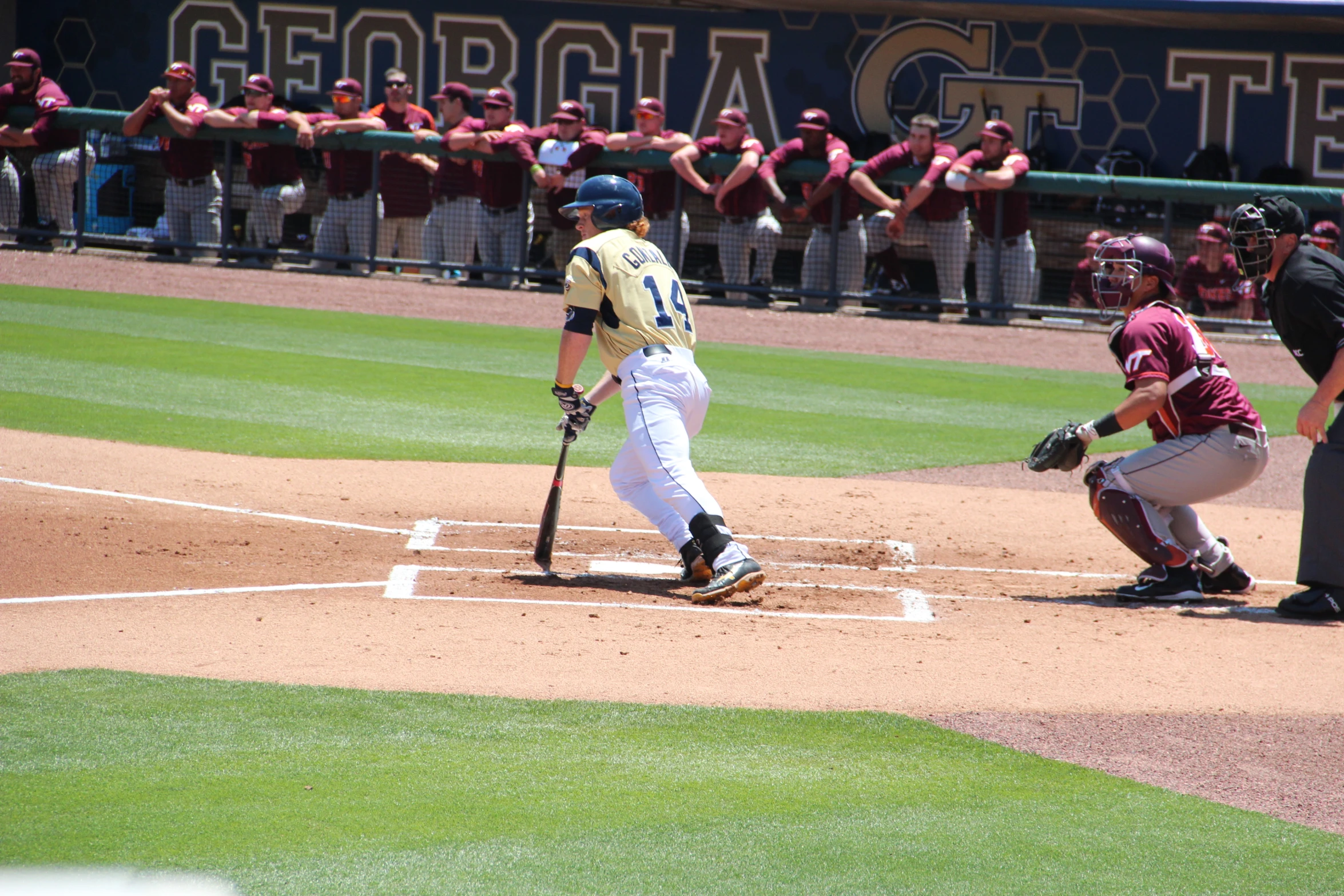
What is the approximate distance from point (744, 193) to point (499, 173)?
2795 mm

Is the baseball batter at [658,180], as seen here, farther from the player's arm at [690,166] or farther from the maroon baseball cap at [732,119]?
the maroon baseball cap at [732,119]

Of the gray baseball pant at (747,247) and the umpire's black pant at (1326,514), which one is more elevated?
the gray baseball pant at (747,247)

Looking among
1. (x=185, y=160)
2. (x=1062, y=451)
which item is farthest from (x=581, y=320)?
(x=185, y=160)

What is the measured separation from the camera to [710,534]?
5711mm

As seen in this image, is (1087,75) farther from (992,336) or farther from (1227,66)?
(992,336)

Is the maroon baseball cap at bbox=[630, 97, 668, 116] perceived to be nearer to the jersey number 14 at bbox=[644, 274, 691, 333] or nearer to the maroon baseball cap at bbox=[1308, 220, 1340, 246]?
the maroon baseball cap at bbox=[1308, 220, 1340, 246]

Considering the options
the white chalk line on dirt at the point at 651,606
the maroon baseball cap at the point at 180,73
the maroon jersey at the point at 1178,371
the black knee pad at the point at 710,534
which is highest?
the maroon baseball cap at the point at 180,73

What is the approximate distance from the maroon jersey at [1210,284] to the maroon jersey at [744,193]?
4.36 meters

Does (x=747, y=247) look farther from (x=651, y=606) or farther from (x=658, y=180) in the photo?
(x=651, y=606)

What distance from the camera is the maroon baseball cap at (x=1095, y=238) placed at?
1423cm

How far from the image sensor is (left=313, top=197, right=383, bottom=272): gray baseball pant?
1639cm

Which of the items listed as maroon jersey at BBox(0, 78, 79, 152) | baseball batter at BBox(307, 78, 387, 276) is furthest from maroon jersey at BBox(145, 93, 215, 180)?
baseball batter at BBox(307, 78, 387, 276)

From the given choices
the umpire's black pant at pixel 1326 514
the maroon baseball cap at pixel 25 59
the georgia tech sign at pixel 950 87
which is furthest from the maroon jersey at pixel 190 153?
the umpire's black pant at pixel 1326 514

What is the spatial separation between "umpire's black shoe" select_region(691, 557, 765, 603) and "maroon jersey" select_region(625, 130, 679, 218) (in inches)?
408
